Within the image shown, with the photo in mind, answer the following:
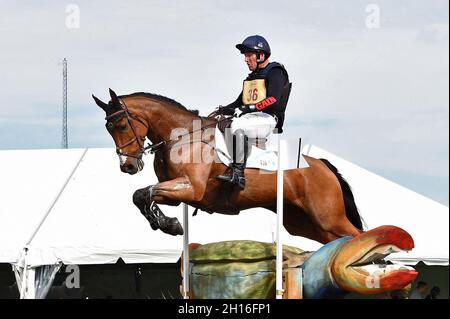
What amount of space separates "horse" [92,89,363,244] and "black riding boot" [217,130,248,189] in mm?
105

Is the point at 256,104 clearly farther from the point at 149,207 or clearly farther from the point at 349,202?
the point at 349,202

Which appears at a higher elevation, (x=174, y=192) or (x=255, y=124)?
(x=255, y=124)

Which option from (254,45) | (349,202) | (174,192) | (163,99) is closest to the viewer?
(174,192)

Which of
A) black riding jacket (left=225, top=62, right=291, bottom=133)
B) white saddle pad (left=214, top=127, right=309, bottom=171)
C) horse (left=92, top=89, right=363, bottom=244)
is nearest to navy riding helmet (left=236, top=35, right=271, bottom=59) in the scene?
black riding jacket (left=225, top=62, right=291, bottom=133)

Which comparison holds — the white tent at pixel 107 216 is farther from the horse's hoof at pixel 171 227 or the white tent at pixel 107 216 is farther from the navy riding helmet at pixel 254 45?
the horse's hoof at pixel 171 227

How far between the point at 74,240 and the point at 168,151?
3124 mm

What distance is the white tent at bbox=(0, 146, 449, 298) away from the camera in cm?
1076

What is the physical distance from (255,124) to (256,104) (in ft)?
0.60

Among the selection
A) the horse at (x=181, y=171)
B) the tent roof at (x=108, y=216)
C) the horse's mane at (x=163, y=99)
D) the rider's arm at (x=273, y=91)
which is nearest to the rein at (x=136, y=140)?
the horse at (x=181, y=171)

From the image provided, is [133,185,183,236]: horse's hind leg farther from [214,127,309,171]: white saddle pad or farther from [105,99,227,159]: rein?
[214,127,309,171]: white saddle pad

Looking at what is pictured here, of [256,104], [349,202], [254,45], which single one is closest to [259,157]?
[256,104]

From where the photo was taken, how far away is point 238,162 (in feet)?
26.1
